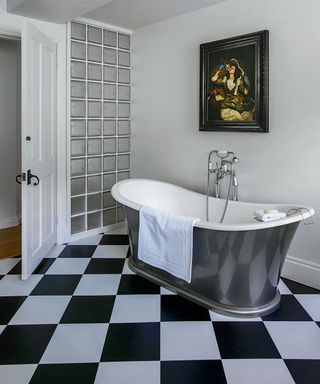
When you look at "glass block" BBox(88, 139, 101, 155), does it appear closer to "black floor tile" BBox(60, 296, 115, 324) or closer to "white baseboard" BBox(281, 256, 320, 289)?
"black floor tile" BBox(60, 296, 115, 324)

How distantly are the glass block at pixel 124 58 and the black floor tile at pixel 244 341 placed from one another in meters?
2.95

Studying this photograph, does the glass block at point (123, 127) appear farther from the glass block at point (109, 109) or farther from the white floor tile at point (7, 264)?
the white floor tile at point (7, 264)

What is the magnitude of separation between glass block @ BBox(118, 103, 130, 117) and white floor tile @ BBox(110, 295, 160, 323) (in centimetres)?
221

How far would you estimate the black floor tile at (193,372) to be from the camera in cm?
175

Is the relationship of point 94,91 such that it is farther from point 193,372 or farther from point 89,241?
point 193,372

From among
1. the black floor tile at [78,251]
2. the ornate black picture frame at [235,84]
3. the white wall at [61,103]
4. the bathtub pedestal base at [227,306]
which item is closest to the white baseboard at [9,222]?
the white wall at [61,103]

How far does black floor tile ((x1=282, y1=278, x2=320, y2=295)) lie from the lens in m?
2.69

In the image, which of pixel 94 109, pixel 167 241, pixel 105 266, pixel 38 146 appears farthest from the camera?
pixel 94 109

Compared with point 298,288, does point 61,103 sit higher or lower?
higher

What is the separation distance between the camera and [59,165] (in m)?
3.61

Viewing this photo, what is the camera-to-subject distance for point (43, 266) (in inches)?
124

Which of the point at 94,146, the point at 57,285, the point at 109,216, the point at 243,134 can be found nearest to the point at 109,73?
the point at 94,146

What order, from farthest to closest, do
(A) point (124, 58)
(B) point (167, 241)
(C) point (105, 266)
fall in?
1. (A) point (124, 58)
2. (C) point (105, 266)
3. (B) point (167, 241)

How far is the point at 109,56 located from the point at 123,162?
1.15 m
